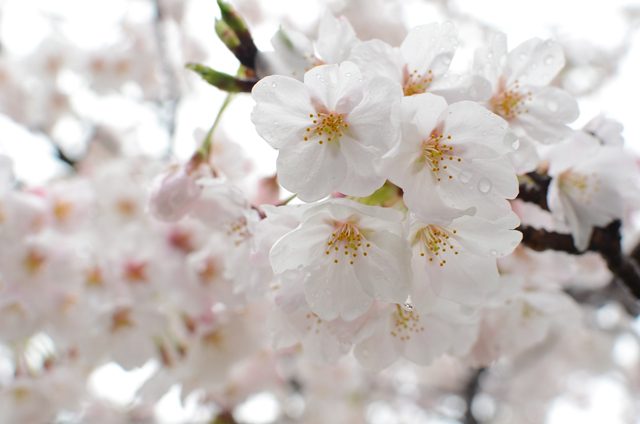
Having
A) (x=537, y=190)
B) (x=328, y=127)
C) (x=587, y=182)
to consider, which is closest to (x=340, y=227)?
(x=328, y=127)

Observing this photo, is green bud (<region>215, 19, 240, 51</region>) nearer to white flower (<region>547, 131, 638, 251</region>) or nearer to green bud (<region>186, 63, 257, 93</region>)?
green bud (<region>186, 63, 257, 93</region>)

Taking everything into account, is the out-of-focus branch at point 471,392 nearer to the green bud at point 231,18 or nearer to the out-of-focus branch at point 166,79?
the out-of-focus branch at point 166,79

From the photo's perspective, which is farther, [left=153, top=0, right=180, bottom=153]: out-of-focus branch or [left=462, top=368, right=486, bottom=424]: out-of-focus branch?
[left=462, top=368, right=486, bottom=424]: out-of-focus branch

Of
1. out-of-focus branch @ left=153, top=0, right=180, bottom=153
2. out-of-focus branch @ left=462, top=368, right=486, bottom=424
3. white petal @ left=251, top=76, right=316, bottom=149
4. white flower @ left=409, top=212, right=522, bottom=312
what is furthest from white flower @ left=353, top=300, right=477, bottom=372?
out-of-focus branch @ left=462, top=368, right=486, bottom=424

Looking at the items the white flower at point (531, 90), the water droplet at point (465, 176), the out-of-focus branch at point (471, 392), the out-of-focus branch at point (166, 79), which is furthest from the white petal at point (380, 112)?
the out-of-focus branch at point (471, 392)

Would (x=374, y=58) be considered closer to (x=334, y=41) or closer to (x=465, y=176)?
(x=334, y=41)

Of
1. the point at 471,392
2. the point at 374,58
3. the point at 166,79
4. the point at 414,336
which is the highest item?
the point at 374,58

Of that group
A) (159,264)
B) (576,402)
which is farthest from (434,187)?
(576,402)
